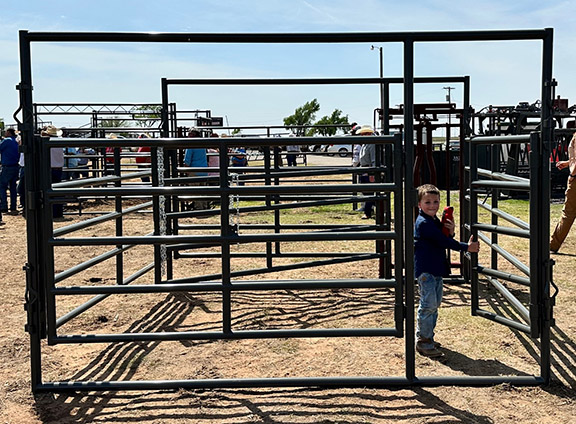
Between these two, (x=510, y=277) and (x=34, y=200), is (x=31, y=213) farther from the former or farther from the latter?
(x=510, y=277)

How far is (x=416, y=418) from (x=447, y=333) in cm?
168

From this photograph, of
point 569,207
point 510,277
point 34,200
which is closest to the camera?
point 34,200

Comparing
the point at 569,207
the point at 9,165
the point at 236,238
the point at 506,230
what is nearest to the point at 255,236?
the point at 236,238

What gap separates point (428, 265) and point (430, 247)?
123 millimetres

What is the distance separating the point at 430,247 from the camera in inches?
175

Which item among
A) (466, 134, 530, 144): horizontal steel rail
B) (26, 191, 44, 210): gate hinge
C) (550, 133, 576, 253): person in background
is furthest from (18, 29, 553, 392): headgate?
(550, 133, 576, 253): person in background

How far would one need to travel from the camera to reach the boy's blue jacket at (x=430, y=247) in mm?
4355

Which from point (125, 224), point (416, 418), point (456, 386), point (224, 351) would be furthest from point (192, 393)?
point (125, 224)

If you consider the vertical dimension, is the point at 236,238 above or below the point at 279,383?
above

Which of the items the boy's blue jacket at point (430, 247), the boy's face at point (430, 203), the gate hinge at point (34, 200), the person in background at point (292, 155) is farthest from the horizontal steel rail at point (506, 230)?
the person in background at point (292, 155)

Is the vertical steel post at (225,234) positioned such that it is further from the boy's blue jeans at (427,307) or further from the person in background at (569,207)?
the person in background at (569,207)

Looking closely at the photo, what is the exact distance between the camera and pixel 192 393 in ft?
12.5

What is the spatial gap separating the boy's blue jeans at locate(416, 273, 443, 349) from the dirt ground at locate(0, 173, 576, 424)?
14 cm

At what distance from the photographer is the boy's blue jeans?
442 cm
